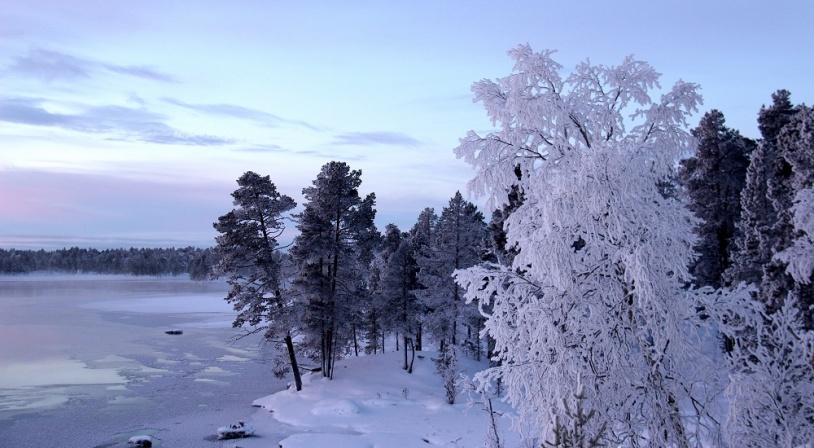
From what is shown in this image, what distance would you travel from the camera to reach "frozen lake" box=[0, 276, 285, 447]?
22609mm

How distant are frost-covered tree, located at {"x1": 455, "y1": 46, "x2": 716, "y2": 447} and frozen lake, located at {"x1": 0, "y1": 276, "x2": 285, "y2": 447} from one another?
18143 mm

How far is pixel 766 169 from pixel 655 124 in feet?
70.4

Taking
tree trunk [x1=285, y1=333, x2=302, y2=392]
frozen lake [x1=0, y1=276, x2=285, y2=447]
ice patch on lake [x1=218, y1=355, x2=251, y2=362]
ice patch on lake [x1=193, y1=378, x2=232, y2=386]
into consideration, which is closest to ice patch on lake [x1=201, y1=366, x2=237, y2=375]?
frozen lake [x1=0, y1=276, x2=285, y2=447]

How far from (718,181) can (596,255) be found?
2794cm

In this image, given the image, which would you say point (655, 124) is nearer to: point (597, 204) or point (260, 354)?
point (597, 204)

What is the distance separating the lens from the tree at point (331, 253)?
30109mm

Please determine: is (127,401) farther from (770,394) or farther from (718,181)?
(718,181)

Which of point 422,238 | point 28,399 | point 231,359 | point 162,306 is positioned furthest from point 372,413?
point 162,306

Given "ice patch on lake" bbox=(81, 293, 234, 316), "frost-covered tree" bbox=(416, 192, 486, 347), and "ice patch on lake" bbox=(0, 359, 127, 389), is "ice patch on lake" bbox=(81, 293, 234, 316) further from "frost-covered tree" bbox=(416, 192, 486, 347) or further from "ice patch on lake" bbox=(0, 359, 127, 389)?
"frost-covered tree" bbox=(416, 192, 486, 347)

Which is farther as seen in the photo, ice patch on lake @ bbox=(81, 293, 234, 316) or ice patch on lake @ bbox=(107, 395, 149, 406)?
ice patch on lake @ bbox=(81, 293, 234, 316)

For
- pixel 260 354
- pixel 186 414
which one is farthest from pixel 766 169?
pixel 260 354

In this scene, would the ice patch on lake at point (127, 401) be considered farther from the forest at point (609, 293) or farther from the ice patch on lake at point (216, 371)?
the forest at point (609, 293)

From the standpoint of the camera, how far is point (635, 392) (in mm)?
7016

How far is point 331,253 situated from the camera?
3009 centimetres
